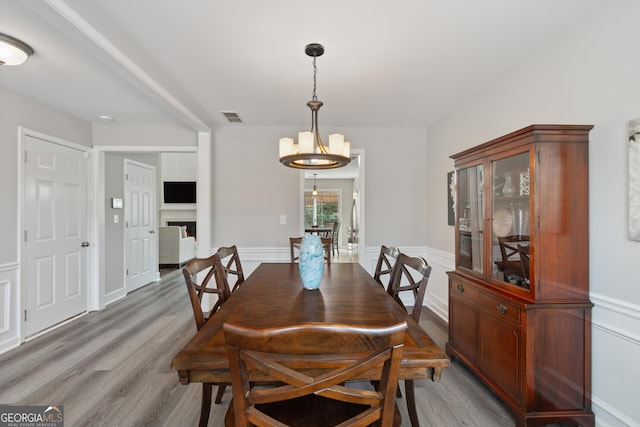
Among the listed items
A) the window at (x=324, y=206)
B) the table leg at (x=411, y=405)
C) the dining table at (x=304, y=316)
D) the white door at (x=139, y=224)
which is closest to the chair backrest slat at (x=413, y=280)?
the dining table at (x=304, y=316)

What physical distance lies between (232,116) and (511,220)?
3.07m

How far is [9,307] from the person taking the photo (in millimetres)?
2836

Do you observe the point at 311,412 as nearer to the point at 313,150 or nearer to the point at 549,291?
the point at 549,291

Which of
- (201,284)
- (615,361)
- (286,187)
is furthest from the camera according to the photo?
(286,187)

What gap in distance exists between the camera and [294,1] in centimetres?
169

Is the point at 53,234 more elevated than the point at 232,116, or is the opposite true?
the point at 232,116

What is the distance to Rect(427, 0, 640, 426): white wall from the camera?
5.20 feet

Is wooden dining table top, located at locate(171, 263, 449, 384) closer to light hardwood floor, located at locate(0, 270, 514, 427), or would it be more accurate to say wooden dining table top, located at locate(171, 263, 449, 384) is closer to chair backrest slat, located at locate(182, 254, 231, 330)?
chair backrest slat, located at locate(182, 254, 231, 330)

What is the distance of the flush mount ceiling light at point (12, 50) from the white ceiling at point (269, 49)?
52 mm

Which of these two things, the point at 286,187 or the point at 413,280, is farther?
the point at 286,187

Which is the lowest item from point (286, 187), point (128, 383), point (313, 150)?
point (128, 383)

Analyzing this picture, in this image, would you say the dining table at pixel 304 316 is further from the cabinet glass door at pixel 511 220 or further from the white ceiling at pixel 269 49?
the white ceiling at pixel 269 49

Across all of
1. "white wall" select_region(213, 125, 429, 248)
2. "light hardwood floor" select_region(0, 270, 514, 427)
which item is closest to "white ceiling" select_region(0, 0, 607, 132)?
"white wall" select_region(213, 125, 429, 248)

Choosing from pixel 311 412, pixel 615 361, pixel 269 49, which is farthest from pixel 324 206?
pixel 311 412
